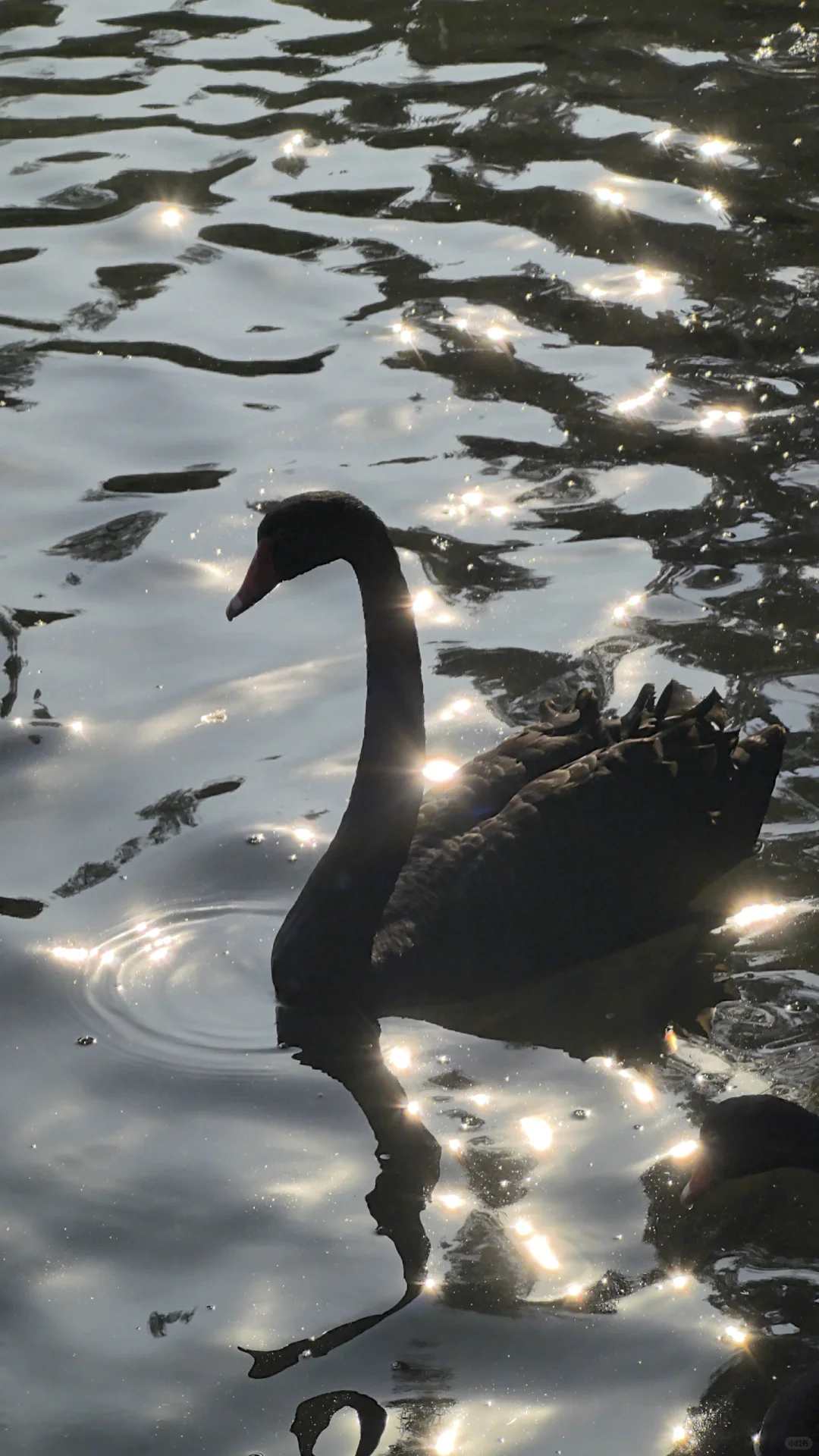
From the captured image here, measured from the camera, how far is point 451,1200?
4871 millimetres

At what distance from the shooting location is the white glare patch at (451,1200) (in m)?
4.85

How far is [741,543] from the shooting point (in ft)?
26.1

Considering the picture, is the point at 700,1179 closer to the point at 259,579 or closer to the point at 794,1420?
the point at 794,1420

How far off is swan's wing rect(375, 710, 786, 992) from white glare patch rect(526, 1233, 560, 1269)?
1095 millimetres

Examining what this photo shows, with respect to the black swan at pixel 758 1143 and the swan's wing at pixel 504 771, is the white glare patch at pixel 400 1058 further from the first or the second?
the black swan at pixel 758 1143

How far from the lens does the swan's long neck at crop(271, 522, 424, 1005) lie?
5594 millimetres

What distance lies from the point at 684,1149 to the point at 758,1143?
0.37m

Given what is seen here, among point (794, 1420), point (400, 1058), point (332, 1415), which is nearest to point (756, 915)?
point (400, 1058)

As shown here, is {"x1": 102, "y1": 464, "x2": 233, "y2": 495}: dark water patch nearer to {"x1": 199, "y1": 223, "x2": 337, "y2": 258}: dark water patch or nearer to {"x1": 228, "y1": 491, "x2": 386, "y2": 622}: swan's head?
{"x1": 199, "y1": 223, "x2": 337, "y2": 258}: dark water patch

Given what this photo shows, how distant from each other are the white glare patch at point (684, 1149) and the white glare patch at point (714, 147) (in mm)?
8211

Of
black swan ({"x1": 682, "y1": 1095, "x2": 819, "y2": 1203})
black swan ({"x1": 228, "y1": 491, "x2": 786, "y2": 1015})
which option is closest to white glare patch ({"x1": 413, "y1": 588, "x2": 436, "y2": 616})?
black swan ({"x1": 228, "y1": 491, "x2": 786, "y2": 1015})

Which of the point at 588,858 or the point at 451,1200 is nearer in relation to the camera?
the point at 451,1200

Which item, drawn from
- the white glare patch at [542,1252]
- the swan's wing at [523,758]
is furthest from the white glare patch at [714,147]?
the white glare patch at [542,1252]

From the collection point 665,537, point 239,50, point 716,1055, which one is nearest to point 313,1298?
point 716,1055
